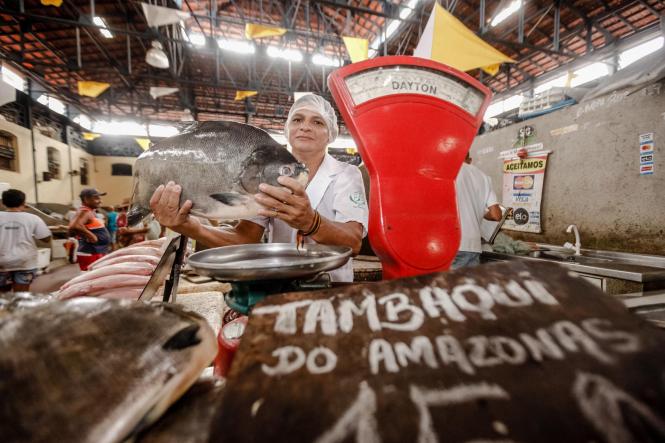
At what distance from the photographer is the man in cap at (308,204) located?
1.02 metres

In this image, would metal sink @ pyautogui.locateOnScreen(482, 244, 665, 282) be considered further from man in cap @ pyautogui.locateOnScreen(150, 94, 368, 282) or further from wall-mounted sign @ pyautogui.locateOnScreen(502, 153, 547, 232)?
man in cap @ pyautogui.locateOnScreen(150, 94, 368, 282)

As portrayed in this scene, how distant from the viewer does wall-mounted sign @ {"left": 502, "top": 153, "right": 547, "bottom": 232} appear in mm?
3736

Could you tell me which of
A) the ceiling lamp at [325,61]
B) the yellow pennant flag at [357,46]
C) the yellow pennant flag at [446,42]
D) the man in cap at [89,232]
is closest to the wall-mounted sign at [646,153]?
the yellow pennant flag at [446,42]

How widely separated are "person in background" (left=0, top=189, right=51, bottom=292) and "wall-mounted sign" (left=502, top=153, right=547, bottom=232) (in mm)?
6988

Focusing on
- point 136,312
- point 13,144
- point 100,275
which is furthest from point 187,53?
point 136,312

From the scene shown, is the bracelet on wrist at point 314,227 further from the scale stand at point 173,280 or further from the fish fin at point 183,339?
the fish fin at point 183,339

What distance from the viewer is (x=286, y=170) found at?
109 centimetres

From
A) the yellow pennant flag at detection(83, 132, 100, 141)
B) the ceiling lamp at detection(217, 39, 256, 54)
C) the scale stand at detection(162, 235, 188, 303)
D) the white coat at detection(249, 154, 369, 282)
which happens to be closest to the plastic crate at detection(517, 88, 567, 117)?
the white coat at detection(249, 154, 369, 282)

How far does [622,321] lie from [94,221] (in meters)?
6.56

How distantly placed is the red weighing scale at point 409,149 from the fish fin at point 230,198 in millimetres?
461

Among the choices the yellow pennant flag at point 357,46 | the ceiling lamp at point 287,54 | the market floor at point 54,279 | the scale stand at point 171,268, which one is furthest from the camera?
the ceiling lamp at point 287,54

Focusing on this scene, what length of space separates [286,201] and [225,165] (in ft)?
0.94

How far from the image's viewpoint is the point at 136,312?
50cm

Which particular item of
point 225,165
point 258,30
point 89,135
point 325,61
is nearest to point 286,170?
point 225,165
